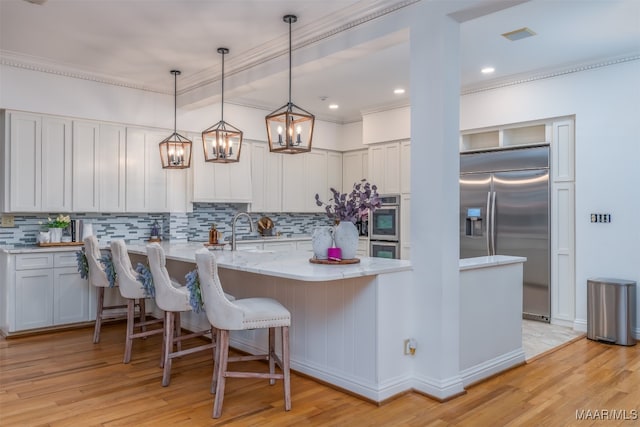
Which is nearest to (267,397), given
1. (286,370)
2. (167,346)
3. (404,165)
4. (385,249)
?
(286,370)

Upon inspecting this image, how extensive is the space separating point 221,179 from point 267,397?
3561 mm

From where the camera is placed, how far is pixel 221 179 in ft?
19.9

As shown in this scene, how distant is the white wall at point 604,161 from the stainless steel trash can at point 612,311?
228 mm

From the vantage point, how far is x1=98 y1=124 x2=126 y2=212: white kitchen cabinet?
17.1 feet

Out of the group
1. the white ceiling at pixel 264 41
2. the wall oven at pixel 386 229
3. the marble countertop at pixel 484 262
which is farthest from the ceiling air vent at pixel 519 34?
the wall oven at pixel 386 229

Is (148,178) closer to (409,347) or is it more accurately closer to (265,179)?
(265,179)

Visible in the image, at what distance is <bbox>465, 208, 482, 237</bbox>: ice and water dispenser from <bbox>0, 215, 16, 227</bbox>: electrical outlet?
5073mm

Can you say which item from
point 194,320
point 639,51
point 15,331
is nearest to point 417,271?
point 194,320

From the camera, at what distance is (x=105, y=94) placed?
5254 mm

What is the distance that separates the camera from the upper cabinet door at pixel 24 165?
4.64m

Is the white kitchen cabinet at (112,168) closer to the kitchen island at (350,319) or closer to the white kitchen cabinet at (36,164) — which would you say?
the white kitchen cabinet at (36,164)

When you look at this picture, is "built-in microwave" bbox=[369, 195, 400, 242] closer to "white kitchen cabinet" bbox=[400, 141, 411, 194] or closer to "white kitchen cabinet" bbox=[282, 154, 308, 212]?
"white kitchen cabinet" bbox=[400, 141, 411, 194]

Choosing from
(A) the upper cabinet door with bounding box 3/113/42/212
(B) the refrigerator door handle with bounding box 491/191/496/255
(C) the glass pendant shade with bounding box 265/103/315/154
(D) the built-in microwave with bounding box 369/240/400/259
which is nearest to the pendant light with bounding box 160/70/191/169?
(A) the upper cabinet door with bounding box 3/113/42/212

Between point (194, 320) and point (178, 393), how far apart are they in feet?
5.45
